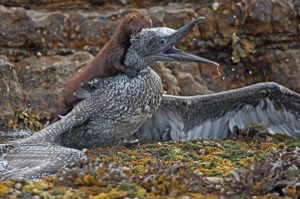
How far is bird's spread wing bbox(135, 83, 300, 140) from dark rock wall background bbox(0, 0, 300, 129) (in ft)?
12.0

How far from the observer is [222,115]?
14133mm

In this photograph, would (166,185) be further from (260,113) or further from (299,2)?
(299,2)

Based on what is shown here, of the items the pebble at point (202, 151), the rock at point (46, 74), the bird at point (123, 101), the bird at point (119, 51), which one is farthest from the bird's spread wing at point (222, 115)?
the rock at point (46, 74)

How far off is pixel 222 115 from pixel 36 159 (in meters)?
4.14

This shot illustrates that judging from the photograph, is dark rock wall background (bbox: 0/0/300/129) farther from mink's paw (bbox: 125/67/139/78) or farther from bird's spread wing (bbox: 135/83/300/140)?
mink's paw (bbox: 125/67/139/78)

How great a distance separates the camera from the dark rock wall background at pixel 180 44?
17781mm

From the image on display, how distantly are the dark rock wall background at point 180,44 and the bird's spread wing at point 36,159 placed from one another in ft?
19.0

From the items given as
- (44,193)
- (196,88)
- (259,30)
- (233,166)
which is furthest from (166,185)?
(259,30)

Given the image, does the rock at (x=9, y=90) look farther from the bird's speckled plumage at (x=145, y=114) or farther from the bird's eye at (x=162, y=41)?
the bird's eye at (x=162, y=41)

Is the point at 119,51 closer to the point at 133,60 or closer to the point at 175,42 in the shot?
the point at 133,60

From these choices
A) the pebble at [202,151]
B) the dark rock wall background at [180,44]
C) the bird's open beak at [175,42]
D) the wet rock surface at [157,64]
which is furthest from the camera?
the dark rock wall background at [180,44]

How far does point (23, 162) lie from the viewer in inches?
428

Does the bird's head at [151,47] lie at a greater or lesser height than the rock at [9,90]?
greater

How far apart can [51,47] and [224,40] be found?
11.7ft
